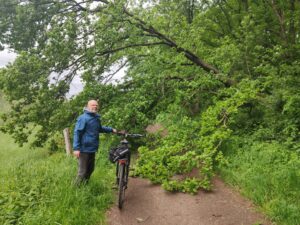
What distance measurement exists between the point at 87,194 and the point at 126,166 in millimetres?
1074

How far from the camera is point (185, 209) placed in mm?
6246

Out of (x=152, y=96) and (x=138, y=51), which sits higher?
(x=138, y=51)

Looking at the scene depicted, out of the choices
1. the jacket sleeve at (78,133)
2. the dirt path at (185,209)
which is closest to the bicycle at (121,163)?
the dirt path at (185,209)

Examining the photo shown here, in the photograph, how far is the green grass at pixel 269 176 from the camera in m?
5.46

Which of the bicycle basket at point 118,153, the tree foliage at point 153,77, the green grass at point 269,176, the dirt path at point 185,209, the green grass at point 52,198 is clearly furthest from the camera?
the tree foliage at point 153,77

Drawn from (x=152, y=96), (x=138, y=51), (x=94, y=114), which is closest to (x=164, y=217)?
(x=94, y=114)

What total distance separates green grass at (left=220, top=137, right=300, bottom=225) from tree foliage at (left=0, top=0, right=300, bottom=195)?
54 centimetres

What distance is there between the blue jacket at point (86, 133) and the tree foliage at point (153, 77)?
74.5 inches

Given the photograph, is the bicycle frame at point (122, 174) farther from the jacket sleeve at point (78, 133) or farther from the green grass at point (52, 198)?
the jacket sleeve at point (78, 133)

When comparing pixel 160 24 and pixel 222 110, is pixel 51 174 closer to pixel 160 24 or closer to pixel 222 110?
pixel 222 110

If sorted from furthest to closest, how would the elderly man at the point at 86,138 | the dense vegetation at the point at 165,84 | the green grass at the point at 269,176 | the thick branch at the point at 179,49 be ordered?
the thick branch at the point at 179,49 < the dense vegetation at the point at 165,84 < the elderly man at the point at 86,138 < the green grass at the point at 269,176

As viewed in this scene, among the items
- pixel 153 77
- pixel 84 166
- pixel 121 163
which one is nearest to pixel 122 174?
pixel 121 163

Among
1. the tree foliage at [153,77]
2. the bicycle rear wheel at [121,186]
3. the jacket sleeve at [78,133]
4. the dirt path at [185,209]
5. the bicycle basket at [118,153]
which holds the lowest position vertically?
the dirt path at [185,209]

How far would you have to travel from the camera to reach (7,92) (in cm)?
950
